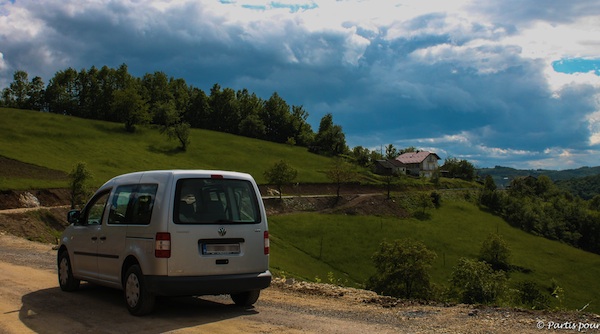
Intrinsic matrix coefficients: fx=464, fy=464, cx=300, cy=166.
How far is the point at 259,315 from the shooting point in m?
8.89

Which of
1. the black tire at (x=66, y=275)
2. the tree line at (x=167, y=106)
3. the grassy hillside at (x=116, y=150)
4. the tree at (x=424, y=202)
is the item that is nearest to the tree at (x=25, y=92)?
the tree line at (x=167, y=106)

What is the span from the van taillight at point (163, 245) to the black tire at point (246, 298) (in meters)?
2.23

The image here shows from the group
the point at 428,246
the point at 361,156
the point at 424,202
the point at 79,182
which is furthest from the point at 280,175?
the point at 361,156

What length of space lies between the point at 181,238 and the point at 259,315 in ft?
6.98

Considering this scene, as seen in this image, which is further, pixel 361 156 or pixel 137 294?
pixel 361 156

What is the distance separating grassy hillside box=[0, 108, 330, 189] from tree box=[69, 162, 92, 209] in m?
7.55

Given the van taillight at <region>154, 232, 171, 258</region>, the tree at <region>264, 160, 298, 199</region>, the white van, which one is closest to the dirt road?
the white van

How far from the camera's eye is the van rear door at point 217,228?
8.43 metres

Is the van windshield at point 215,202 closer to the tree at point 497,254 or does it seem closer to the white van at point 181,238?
the white van at point 181,238

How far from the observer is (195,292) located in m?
8.45

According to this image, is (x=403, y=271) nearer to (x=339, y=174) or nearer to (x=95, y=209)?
(x=95, y=209)

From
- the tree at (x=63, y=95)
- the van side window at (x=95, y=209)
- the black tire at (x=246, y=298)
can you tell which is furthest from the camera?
the tree at (x=63, y=95)

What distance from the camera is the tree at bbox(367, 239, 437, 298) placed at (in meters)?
38.4

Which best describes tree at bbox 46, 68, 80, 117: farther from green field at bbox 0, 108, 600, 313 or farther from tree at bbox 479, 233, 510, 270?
tree at bbox 479, 233, 510, 270
